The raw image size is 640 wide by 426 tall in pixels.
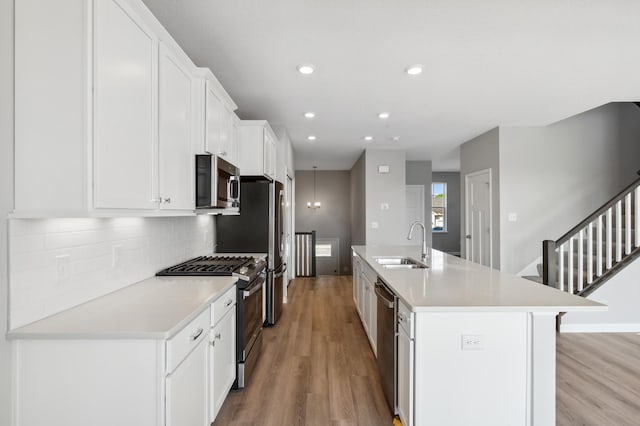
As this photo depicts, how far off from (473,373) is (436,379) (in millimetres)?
195

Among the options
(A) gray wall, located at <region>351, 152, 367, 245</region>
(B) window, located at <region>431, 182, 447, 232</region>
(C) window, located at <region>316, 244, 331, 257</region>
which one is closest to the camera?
(A) gray wall, located at <region>351, 152, 367, 245</region>

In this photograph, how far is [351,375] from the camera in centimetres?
281

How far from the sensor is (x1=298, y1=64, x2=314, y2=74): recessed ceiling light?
297cm

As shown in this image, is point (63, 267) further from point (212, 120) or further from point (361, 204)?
point (361, 204)

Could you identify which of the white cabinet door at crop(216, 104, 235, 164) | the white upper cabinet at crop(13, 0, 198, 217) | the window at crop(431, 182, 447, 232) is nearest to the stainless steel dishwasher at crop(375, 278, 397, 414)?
the white upper cabinet at crop(13, 0, 198, 217)

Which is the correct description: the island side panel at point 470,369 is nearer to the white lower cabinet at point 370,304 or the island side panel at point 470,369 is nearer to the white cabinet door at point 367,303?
the white lower cabinet at point 370,304

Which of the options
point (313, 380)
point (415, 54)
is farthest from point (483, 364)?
point (415, 54)

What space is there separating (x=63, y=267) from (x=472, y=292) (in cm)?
219

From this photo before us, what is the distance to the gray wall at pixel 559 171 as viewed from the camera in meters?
5.09

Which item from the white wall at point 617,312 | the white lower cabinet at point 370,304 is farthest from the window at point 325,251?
the white wall at point 617,312

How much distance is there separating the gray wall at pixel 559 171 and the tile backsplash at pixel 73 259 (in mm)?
4840

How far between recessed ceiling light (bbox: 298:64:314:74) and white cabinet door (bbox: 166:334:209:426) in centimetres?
232

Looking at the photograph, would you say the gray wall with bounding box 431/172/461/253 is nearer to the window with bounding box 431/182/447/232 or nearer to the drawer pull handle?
the window with bounding box 431/182/447/232

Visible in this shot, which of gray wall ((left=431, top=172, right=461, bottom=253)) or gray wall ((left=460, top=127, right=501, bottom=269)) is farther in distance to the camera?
gray wall ((left=431, top=172, right=461, bottom=253))
